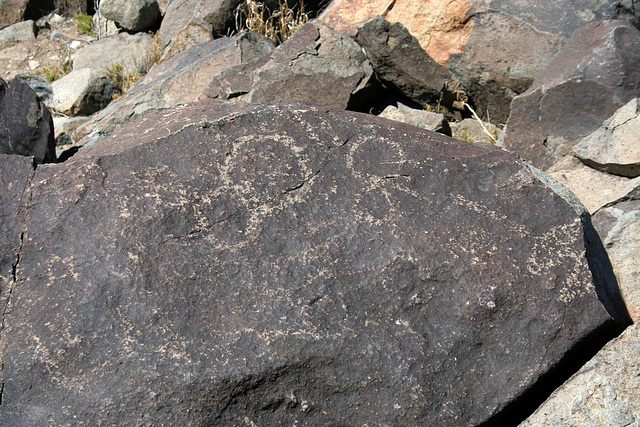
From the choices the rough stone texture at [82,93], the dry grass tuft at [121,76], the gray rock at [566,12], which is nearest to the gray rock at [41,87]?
the rough stone texture at [82,93]

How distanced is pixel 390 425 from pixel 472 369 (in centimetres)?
27

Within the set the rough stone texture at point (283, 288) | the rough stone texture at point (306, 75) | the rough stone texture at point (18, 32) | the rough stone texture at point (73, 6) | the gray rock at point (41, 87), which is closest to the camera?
the rough stone texture at point (283, 288)

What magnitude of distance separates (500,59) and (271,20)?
1917 mm

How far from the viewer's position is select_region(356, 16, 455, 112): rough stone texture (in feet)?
10.4

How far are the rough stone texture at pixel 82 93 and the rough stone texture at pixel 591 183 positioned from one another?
132 inches

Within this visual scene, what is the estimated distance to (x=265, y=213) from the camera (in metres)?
1.62

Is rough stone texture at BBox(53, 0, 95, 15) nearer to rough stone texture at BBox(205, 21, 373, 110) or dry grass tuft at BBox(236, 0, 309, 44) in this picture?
dry grass tuft at BBox(236, 0, 309, 44)

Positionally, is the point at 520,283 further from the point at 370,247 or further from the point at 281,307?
the point at 281,307

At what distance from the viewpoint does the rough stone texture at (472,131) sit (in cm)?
323

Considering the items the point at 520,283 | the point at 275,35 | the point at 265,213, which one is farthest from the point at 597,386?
the point at 275,35

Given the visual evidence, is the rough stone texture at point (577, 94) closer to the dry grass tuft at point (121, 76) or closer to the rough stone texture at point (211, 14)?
the rough stone texture at point (211, 14)

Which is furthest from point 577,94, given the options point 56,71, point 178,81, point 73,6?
point 73,6

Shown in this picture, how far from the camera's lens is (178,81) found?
10.7 feet

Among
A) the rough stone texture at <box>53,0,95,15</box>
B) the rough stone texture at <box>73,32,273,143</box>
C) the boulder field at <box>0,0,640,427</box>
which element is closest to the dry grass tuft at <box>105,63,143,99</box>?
the rough stone texture at <box>73,32,273,143</box>
